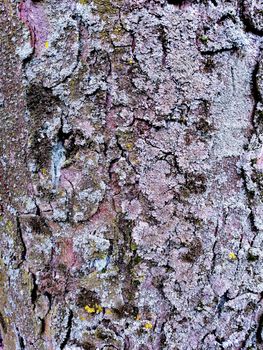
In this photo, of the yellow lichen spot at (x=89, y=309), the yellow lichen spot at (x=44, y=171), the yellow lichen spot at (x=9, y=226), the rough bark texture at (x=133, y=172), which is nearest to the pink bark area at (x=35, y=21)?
the rough bark texture at (x=133, y=172)

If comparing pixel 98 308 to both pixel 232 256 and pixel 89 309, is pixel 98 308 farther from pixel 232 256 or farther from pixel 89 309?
pixel 232 256

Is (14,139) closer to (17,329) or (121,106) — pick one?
(121,106)

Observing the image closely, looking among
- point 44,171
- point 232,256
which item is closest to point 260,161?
point 232,256

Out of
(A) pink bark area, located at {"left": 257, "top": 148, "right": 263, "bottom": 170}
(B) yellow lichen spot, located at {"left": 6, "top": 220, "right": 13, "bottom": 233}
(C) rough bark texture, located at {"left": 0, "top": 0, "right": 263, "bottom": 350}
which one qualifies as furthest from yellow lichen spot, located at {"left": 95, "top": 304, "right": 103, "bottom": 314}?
(A) pink bark area, located at {"left": 257, "top": 148, "right": 263, "bottom": 170}

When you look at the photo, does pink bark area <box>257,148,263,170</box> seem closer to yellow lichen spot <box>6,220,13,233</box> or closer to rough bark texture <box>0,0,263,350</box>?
rough bark texture <box>0,0,263,350</box>

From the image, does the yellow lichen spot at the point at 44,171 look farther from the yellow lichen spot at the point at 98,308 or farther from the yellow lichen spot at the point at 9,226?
the yellow lichen spot at the point at 98,308

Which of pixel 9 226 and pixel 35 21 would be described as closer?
pixel 35 21

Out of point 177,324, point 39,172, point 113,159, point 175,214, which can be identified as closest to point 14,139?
point 39,172
